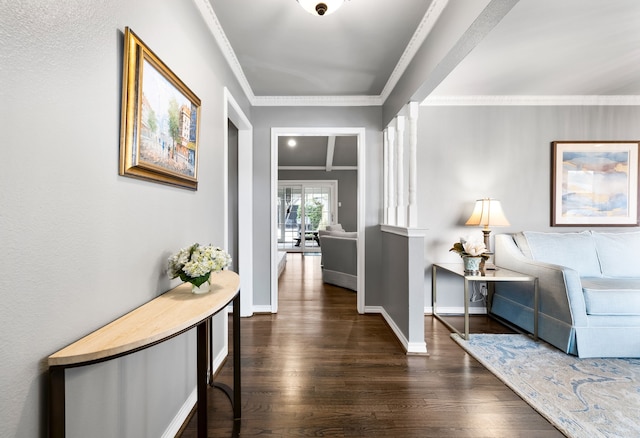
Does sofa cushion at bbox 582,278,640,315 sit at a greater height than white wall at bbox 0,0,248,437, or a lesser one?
lesser

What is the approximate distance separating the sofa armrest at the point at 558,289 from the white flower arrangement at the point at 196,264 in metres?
2.72

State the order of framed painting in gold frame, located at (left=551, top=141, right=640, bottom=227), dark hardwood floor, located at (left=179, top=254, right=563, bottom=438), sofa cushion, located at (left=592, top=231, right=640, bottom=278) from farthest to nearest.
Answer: framed painting in gold frame, located at (left=551, top=141, right=640, bottom=227), sofa cushion, located at (left=592, top=231, right=640, bottom=278), dark hardwood floor, located at (left=179, top=254, right=563, bottom=438)

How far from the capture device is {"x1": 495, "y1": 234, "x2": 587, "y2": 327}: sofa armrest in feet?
7.57

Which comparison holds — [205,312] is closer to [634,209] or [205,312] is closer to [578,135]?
[578,135]

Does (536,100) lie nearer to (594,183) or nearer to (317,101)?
(594,183)

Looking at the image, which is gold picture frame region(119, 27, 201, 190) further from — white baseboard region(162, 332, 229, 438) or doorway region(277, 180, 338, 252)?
doorway region(277, 180, 338, 252)

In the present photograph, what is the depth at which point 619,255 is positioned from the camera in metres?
2.87

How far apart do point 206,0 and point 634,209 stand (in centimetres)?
475

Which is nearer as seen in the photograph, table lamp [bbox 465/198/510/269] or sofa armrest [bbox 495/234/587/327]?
sofa armrest [bbox 495/234/587/327]

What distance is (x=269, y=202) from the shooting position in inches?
135

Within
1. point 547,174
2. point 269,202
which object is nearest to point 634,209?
point 547,174

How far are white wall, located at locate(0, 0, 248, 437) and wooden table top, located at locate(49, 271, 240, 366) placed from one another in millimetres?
61

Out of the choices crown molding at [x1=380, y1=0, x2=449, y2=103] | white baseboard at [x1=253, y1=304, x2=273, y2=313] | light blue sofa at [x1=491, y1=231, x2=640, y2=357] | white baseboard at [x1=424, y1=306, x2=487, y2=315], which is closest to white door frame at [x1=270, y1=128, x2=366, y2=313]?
white baseboard at [x1=253, y1=304, x2=273, y2=313]

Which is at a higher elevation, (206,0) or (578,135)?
(206,0)
